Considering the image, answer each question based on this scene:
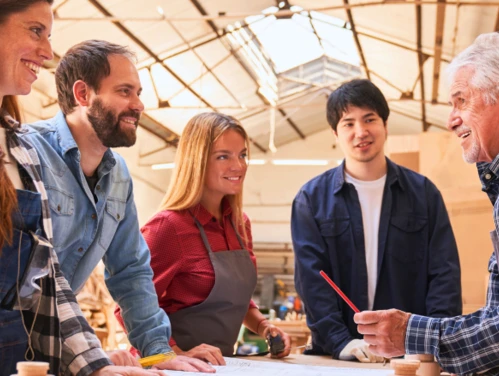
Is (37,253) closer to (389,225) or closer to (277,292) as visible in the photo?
(389,225)

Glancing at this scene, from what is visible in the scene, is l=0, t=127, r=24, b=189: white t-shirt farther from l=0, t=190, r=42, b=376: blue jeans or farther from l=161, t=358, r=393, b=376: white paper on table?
l=161, t=358, r=393, b=376: white paper on table

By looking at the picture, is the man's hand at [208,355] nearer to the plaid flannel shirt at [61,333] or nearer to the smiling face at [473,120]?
the plaid flannel shirt at [61,333]

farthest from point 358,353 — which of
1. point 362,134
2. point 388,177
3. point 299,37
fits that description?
point 299,37

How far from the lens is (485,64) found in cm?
192

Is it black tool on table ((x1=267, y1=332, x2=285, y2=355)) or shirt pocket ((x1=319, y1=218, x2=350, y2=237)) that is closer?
black tool on table ((x1=267, y1=332, x2=285, y2=355))

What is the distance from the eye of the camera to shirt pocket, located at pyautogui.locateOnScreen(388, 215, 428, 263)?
111 inches

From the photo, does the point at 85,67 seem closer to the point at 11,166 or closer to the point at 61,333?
the point at 11,166

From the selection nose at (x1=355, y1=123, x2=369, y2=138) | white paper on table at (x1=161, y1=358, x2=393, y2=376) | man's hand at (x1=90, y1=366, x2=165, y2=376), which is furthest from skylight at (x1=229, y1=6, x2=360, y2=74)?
man's hand at (x1=90, y1=366, x2=165, y2=376)

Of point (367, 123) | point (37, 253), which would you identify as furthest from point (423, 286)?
point (37, 253)

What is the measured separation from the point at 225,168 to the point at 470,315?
122 cm

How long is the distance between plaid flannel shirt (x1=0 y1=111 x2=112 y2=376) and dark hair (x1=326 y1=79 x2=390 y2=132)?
174 cm

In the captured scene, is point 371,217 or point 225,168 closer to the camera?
point 225,168

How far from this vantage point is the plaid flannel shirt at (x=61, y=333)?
1.44 metres

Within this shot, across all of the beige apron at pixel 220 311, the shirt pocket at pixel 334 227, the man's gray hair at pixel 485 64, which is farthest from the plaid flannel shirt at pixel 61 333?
the shirt pocket at pixel 334 227
